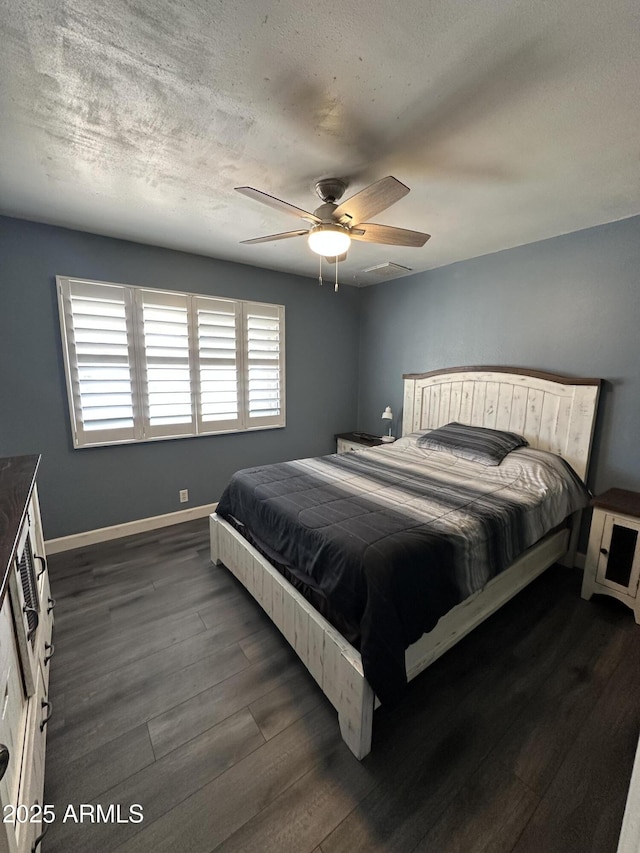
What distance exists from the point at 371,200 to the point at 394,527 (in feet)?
5.12

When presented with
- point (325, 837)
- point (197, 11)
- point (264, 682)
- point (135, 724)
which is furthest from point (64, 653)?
point (197, 11)

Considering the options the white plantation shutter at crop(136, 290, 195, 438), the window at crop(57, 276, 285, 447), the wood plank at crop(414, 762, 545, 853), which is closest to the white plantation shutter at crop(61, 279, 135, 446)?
the window at crop(57, 276, 285, 447)

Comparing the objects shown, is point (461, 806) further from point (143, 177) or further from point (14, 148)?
point (14, 148)

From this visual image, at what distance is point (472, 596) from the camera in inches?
68.5

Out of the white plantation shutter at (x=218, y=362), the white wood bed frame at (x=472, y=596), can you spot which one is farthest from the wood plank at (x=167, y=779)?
the white plantation shutter at (x=218, y=362)

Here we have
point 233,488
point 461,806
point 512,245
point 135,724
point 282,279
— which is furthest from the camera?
point 282,279

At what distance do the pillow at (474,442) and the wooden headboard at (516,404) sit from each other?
0.16 meters

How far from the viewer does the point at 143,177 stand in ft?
6.24

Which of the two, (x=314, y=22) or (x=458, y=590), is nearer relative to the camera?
(x=314, y=22)

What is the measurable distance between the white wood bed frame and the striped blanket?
0.11 m

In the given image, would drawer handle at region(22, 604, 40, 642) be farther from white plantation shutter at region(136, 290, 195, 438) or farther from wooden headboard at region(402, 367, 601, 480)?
wooden headboard at region(402, 367, 601, 480)

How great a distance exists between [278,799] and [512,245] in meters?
3.77

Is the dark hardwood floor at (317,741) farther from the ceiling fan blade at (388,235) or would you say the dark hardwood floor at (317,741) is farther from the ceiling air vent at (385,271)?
the ceiling air vent at (385,271)

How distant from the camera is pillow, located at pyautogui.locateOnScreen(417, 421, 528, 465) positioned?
2.65m
